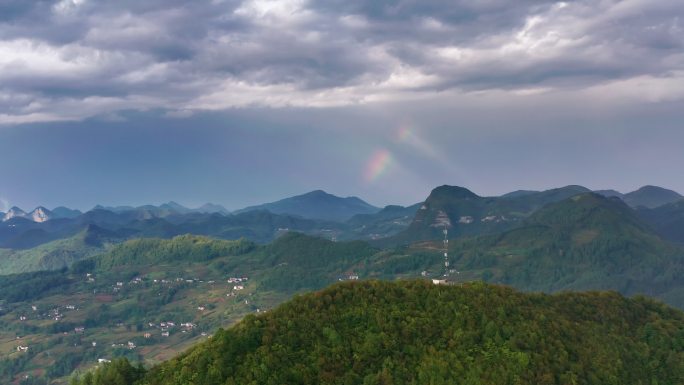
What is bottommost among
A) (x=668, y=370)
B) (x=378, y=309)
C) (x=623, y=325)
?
(x=668, y=370)

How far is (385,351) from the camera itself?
129 meters

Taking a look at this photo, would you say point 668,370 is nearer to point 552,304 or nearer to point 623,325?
point 623,325

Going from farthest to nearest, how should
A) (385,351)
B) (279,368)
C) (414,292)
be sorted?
(414,292), (385,351), (279,368)

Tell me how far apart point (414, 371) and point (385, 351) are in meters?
8.71

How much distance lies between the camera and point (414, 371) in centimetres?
12381

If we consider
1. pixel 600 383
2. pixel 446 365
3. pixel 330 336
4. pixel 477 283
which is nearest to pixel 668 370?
pixel 600 383

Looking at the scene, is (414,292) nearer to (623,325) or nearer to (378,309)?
(378,309)

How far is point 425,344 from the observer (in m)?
132

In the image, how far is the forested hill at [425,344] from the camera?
12081cm

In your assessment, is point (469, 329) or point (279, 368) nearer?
point (279, 368)

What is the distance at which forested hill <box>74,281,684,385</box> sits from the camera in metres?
121

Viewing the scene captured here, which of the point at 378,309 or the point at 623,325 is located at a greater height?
the point at 378,309

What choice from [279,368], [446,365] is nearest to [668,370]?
[446,365]

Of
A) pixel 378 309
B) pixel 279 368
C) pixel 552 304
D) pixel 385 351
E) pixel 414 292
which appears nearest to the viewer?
pixel 279 368
